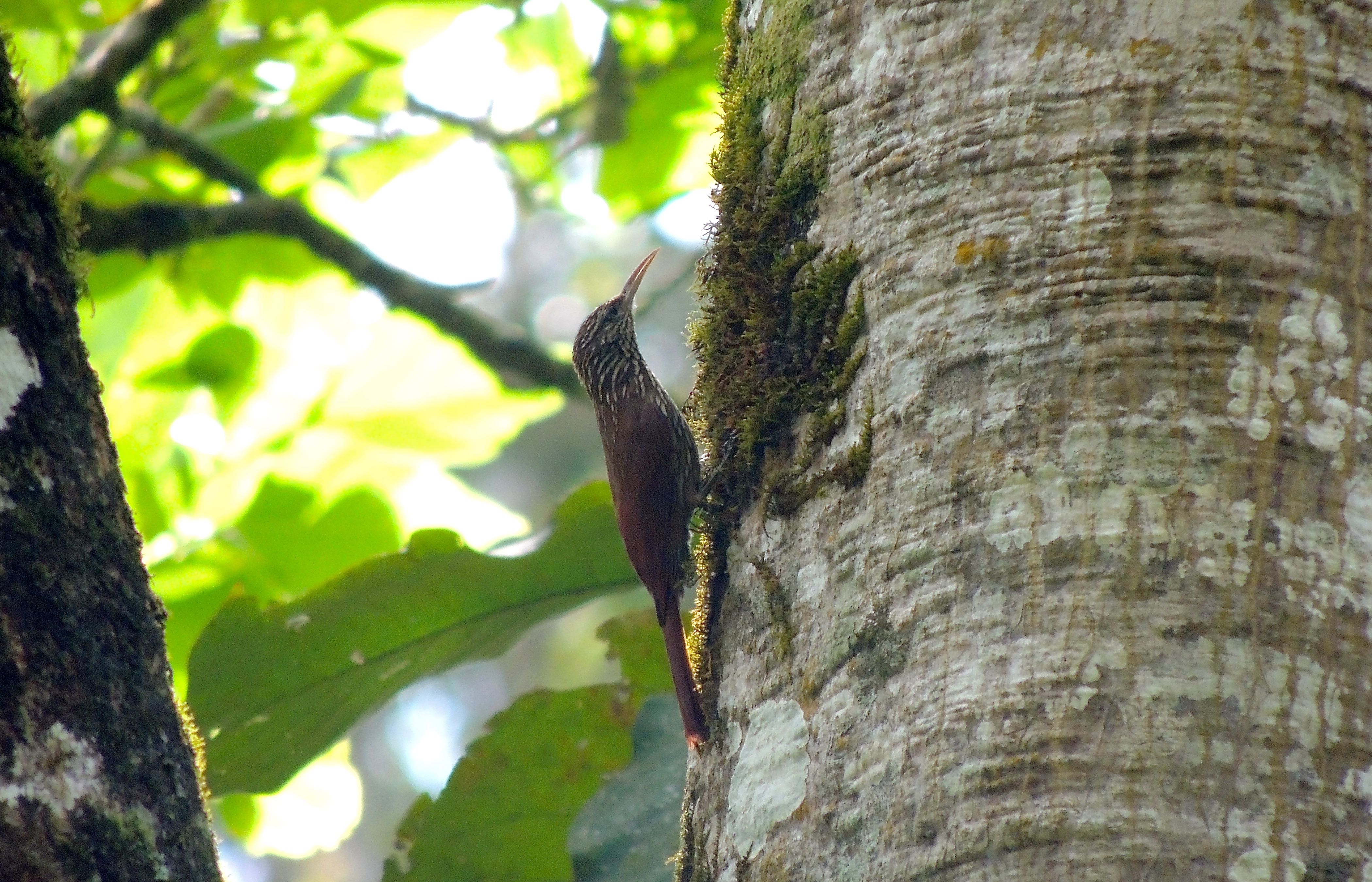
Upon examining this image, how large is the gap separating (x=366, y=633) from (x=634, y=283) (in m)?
2.09

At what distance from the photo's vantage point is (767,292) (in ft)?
7.27

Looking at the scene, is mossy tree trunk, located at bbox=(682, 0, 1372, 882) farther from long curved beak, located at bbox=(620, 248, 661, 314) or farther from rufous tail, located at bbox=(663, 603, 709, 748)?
long curved beak, located at bbox=(620, 248, 661, 314)

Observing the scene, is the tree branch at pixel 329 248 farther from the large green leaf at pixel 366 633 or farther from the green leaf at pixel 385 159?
the large green leaf at pixel 366 633

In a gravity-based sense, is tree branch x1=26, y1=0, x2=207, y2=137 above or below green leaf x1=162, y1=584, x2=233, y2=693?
above

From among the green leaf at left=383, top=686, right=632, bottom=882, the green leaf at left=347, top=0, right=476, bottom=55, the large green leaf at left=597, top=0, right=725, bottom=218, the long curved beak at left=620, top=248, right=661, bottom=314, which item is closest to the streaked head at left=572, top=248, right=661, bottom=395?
the long curved beak at left=620, top=248, right=661, bottom=314

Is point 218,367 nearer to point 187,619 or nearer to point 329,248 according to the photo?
point 187,619

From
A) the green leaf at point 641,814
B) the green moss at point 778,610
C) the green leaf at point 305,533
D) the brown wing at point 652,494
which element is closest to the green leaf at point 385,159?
the brown wing at point 652,494

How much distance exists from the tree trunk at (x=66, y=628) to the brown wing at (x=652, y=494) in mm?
1557

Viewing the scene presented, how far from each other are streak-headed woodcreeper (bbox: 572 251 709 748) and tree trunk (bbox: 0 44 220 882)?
81cm

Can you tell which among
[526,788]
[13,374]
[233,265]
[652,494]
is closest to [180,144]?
[233,265]

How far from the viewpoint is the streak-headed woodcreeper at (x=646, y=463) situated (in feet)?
10.5

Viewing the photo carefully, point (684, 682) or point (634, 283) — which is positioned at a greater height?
point (634, 283)

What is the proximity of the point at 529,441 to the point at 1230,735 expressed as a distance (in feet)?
47.1

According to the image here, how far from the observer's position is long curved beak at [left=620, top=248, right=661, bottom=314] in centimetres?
474
